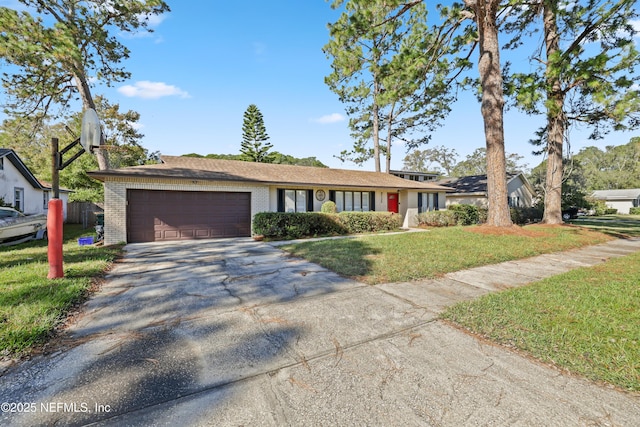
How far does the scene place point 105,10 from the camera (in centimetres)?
1214

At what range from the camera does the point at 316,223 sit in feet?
→ 40.1

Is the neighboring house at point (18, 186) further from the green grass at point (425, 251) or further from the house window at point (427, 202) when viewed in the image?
the house window at point (427, 202)

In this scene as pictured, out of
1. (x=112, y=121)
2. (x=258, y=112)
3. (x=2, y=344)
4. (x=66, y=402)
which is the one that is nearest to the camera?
(x=66, y=402)

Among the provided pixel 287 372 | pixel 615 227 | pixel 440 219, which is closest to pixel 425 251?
pixel 287 372

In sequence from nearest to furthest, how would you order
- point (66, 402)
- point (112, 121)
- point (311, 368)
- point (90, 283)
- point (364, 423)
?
point (364, 423) → point (66, 402) → point (311, 368) → point (90, 283) → point (112, 121)

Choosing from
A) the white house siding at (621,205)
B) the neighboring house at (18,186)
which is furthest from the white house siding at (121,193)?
the white house siding at (621,205)

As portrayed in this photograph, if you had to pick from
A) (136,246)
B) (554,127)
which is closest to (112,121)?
(136,246)

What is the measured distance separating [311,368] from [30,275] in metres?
5.67

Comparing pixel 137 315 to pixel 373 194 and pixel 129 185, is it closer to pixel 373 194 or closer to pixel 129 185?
pixel 129 185

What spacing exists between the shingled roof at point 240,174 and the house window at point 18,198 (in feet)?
28.2

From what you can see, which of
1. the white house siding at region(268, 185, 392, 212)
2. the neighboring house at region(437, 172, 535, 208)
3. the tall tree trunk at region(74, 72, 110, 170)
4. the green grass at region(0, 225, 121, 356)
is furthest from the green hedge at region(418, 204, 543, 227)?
the tall tree trunk at region(74, 72, 110, 170)

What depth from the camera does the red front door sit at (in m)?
16.5

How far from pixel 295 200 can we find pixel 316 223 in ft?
6.34

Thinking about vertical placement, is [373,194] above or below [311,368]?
above
